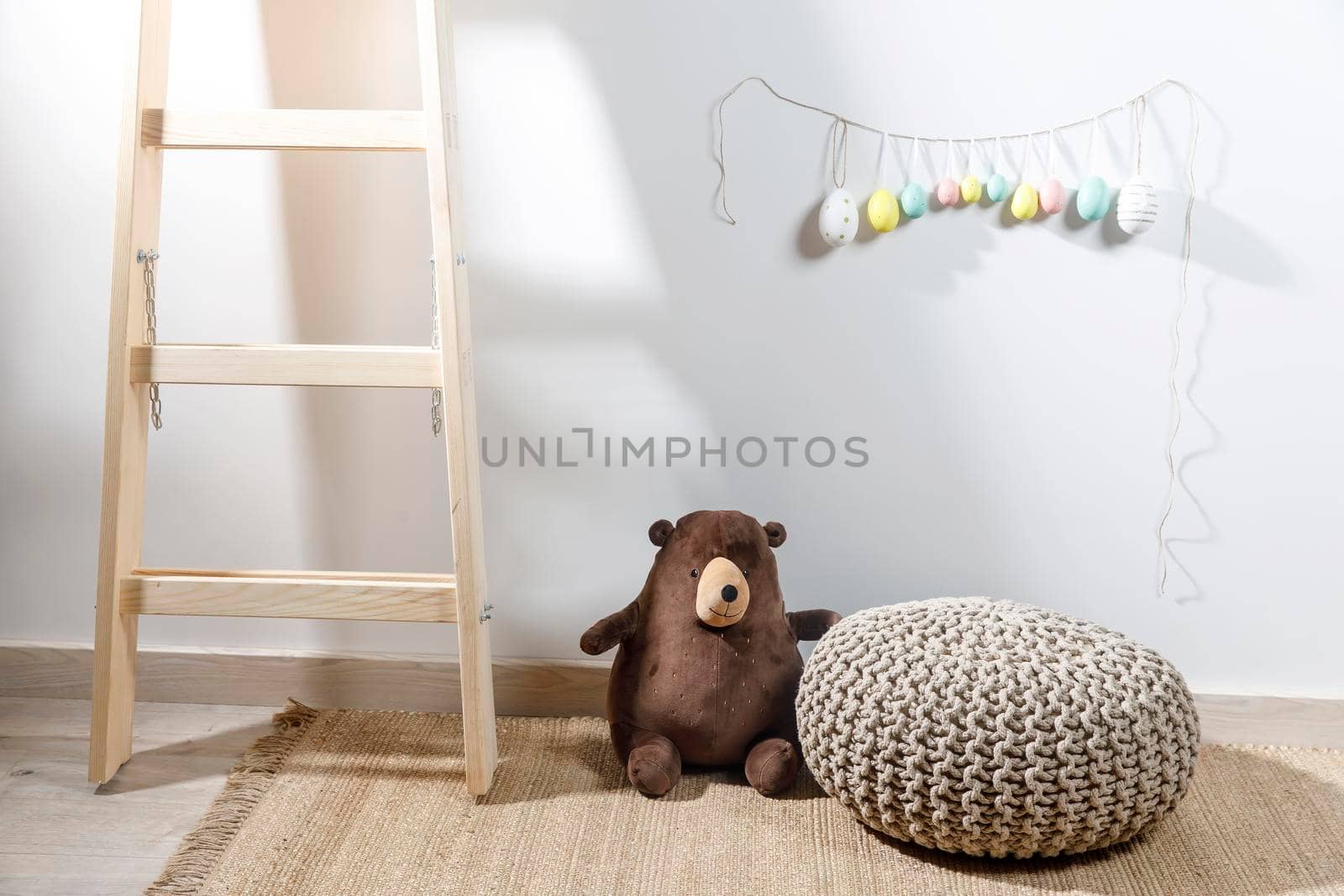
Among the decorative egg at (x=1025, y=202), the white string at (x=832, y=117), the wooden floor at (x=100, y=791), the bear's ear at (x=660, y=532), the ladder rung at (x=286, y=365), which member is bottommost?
the wooden floor at (x=100, y=791)

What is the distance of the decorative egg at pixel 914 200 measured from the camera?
1377 millimetres

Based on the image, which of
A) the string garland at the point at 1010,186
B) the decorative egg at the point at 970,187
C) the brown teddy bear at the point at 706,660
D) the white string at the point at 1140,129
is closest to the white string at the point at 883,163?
the string garland at the point at 1010,186

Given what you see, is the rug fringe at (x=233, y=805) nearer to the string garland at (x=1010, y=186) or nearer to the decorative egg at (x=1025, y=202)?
the string garland at (x=1010, y=186)

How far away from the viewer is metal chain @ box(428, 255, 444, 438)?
126 cm

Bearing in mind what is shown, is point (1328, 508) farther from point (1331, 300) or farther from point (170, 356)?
point (170, 356)

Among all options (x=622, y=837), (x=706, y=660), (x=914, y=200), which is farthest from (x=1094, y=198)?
(x=622, y=837)

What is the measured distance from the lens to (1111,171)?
139cm

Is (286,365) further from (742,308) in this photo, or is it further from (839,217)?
(839,217)

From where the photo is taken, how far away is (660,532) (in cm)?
141

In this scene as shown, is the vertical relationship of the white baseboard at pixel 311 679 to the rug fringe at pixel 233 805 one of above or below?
above

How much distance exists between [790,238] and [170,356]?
0.81 metres

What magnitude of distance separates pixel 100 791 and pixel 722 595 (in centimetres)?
83

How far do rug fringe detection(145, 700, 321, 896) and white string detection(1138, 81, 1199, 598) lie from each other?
4.04 feet

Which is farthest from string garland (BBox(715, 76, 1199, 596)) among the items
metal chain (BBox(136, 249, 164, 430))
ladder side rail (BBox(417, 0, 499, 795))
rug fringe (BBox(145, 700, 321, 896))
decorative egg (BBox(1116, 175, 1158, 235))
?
rug fringe (BBox(145, 700, 321, 896))
